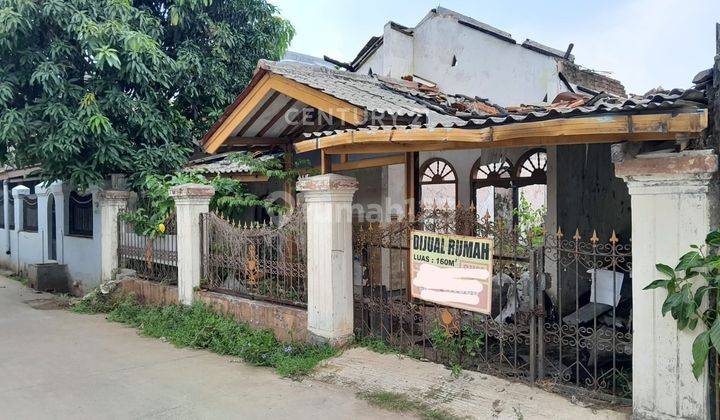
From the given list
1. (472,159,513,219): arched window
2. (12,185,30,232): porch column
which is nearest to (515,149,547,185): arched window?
(472,159,513,219): arched window

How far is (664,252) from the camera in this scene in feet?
11.6

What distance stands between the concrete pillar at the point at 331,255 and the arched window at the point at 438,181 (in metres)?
3.18

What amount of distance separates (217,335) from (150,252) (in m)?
2.81

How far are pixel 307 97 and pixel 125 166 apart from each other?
14.6 feet

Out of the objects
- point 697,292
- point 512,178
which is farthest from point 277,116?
point 697,292

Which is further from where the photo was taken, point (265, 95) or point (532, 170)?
point (532, 170)

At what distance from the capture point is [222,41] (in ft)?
34.9

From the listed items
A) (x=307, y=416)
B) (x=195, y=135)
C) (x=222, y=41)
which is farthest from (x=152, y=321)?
(x=222, y=41)

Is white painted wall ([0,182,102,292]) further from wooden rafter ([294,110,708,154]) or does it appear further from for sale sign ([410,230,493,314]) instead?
for sale sign ([410,230,493,314])

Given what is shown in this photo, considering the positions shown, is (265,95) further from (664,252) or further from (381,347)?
(664,252)

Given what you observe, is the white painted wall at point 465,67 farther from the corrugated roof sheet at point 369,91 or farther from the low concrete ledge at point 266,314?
the low concrete ledge at point 266,314

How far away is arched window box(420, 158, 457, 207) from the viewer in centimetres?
859

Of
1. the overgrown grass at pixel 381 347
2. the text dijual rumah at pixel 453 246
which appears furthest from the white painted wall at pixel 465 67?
the overgrown grass at pixel 381 347

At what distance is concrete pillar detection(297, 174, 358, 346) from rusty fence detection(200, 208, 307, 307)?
39 centimetres
